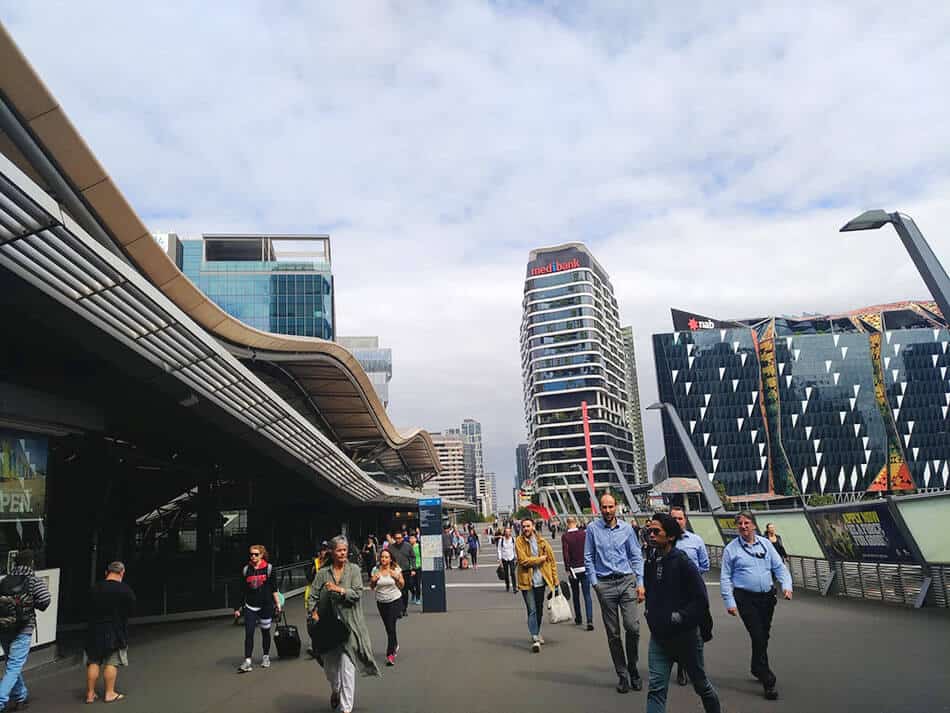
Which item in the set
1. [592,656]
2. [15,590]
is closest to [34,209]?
[15,590]

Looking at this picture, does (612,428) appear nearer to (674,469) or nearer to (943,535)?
(674,469)

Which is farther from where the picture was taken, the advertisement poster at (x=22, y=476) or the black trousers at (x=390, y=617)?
the advertisement poster at (x=22, y=476)

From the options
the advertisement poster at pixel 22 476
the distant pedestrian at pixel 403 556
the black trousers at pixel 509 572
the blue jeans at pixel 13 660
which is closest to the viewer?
the blue jeans at pixel 13 660

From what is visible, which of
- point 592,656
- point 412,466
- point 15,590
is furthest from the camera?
point 412,466

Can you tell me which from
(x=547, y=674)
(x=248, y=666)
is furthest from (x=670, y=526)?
(x=248, y=666)

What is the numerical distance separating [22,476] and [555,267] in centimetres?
12776

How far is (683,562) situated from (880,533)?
8125 mm

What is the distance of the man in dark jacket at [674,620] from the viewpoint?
15.2 ft

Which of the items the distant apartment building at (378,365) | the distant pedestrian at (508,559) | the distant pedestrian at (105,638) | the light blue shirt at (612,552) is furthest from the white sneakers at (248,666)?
the distant apartment building at (378,365)

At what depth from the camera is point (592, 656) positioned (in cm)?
790

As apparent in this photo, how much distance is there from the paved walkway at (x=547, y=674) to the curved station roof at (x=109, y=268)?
4180mm

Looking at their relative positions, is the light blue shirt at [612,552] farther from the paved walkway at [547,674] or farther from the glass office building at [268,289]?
the glass office building at [268,289]

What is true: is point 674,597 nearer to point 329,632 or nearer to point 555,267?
point 329,632

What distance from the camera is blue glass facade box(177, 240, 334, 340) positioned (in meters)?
86.8
